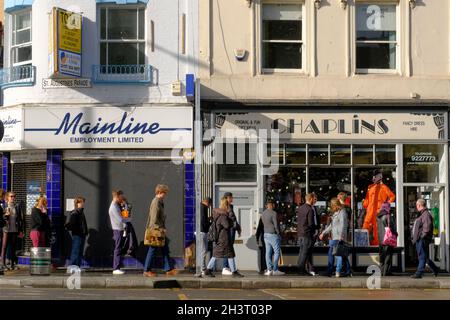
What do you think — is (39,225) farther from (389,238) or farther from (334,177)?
(389,238)

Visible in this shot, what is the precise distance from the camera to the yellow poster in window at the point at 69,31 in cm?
2173

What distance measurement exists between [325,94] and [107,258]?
680cm

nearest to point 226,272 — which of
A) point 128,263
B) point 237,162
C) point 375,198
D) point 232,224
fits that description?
point 232,224

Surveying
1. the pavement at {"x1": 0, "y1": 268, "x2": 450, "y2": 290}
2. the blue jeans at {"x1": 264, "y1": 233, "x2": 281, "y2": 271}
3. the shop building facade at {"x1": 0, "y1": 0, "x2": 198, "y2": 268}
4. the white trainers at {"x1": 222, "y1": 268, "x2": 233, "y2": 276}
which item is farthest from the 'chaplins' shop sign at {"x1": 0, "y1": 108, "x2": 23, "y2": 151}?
the blue jeans at {"x1": 264, "y1": 233, "x2": 281, "y2": 271}

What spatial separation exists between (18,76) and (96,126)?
8.11 ft

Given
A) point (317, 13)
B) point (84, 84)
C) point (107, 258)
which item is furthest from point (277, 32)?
point (107, 258)

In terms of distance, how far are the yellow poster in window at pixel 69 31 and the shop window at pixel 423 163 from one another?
8.56 meters

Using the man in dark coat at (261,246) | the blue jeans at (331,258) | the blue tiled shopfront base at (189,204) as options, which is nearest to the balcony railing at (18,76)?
the blue tiled shopfront base at (189,204)

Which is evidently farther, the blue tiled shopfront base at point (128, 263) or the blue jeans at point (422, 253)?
the blue tiled shopfront base at point (128, 263)

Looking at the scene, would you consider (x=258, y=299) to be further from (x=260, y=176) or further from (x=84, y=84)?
(x=84, y=84)

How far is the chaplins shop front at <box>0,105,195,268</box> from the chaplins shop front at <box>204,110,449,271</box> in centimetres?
86

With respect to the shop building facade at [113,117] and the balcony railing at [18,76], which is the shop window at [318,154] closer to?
the shop building facade at [113,117]

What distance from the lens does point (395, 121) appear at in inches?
898

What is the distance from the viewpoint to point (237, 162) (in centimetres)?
2295
